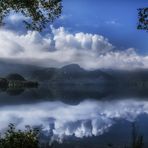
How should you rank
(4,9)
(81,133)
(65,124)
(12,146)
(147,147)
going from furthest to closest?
(65,124) → (81,133) → (147,147) → (4,9) → (12,146)

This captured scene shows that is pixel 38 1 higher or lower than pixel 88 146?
higher

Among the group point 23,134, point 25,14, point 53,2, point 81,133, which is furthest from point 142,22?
point 81,133

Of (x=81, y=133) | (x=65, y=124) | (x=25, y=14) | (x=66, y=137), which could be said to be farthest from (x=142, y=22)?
(x=65, y=124)

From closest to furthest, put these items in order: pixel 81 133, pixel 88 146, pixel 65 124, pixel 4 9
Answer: pixel 4 9 < pixel 88 146 < pixel 81 133 < pixel 65 124

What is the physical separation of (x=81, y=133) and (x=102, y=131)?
5.93 metres

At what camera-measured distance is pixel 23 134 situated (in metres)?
24.3

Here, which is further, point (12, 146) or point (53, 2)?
point (53, 2)

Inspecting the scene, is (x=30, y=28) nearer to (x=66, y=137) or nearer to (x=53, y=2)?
(x=53, y=2)

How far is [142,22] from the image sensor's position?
92.4ft

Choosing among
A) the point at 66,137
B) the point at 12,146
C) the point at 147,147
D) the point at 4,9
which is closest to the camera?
the point at 12,146

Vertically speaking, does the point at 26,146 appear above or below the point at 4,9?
below

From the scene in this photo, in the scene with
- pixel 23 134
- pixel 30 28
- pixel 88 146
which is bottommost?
pixel 88 146

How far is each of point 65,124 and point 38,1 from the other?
246ft

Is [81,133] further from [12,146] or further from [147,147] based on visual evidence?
[12,146]
